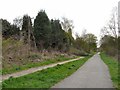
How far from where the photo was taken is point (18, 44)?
22.4 meters

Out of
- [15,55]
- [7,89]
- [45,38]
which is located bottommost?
[7,89]

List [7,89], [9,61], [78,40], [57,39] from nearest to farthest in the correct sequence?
[7,89] < [9,61] < [57,39] < [78,40]

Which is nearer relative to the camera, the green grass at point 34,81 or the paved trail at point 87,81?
the green grass at point 34,81

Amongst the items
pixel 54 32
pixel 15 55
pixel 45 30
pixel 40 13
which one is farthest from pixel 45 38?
pixel 15 55

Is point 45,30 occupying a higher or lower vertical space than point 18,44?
higher

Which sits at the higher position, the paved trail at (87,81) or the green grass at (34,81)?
the green grass at (34,81)

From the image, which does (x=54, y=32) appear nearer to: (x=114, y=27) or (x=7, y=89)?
(x=114, y=27)

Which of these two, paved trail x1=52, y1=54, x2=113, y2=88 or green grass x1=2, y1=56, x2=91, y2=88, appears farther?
paved trail x1=52, y1=54, x2=113, y2=88

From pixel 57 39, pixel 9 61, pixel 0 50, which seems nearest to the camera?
pixel 0 50

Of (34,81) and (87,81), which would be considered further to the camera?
(87,81)

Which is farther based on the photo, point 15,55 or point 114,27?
point 114,27

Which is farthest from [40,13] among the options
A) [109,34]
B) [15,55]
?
[15,55]

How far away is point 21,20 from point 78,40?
44.7m

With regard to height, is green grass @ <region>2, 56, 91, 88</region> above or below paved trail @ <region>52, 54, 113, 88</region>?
above
